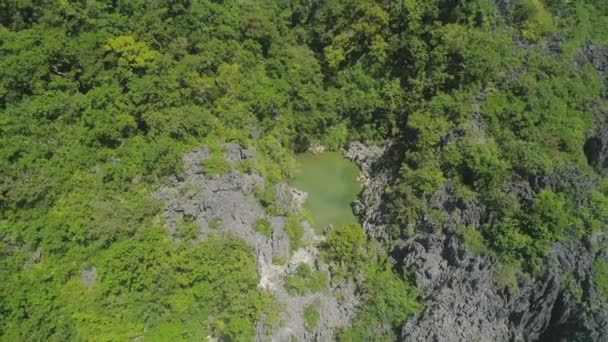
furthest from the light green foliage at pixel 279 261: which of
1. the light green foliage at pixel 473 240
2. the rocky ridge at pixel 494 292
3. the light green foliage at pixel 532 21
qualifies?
the light green foliage at pixel 532 21

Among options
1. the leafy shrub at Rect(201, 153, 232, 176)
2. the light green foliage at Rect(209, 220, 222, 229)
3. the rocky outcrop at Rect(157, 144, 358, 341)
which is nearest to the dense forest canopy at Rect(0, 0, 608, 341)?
the rocky outcrop at Rect(157, 144, 358, 341)

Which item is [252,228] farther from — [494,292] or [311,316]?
[494,292]

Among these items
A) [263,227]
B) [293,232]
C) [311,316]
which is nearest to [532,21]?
[293,232]

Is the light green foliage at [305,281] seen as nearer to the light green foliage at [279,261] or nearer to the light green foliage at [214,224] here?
the light green foliage at [279,261]

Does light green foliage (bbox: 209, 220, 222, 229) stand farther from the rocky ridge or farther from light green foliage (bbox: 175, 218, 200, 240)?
the rocky ridge

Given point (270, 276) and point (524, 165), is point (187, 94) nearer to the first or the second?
Answer: point (270, 276)

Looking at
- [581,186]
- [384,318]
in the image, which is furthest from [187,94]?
[581,186]
